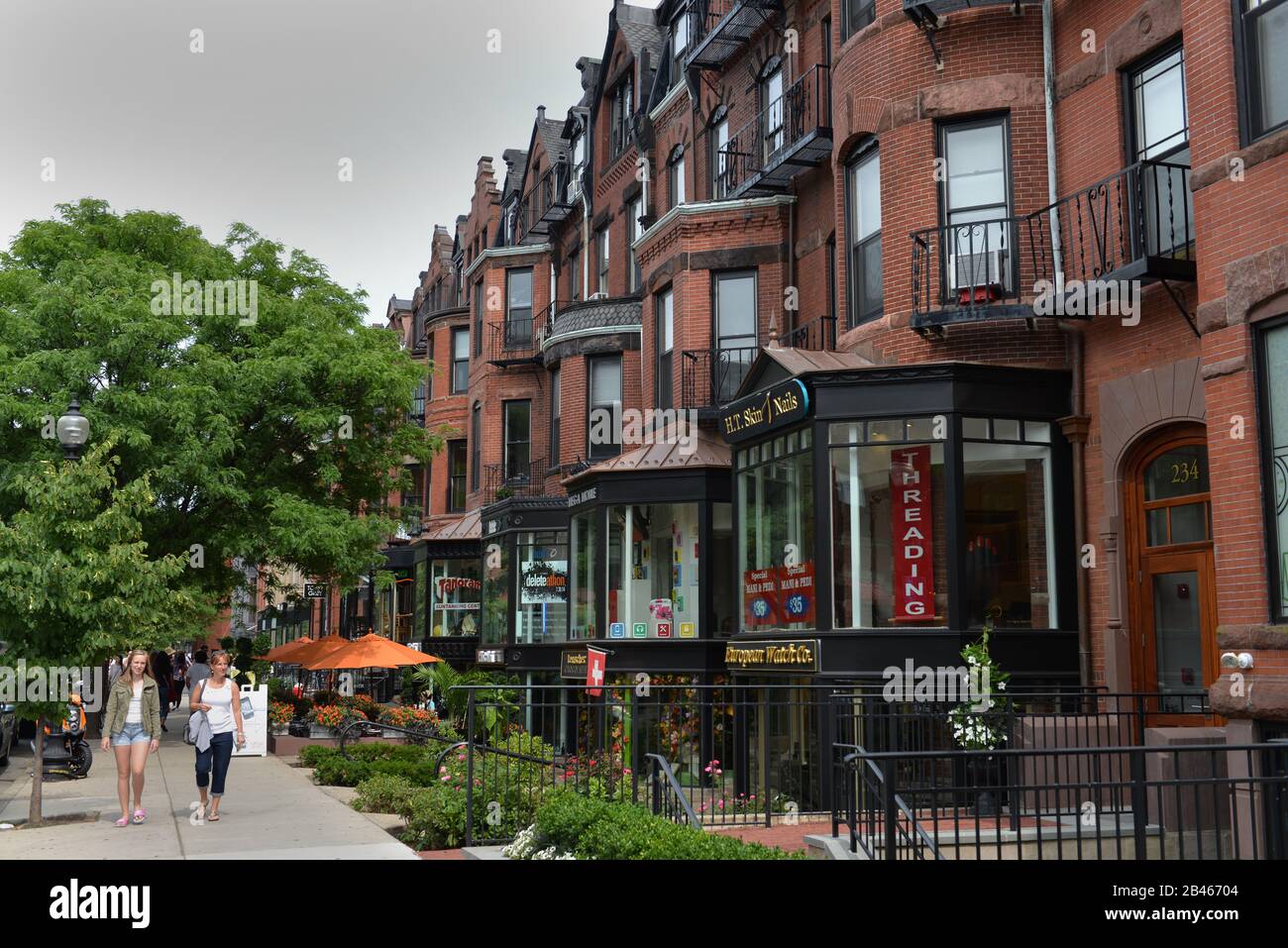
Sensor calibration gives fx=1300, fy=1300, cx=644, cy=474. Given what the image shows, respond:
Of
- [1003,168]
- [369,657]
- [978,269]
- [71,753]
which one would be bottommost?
[71,753]

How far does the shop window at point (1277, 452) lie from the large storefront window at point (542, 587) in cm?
1757

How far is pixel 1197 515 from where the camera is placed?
516 inches

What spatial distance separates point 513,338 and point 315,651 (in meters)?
11.2

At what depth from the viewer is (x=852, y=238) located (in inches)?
696

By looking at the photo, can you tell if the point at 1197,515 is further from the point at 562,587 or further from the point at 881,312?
the point at 562,587

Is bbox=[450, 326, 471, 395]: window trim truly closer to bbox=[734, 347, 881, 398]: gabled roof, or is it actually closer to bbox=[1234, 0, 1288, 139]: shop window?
bbox=[734, 347, 881, 398]: gabled roof

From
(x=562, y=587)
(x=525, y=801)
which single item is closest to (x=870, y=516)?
(x=525, y=801)

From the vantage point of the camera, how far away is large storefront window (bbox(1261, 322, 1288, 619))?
10.2m

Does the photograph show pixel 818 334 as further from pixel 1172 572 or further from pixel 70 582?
pixel 70 582

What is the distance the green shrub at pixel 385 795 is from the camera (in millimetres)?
15484

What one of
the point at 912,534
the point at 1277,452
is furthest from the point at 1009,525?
the point at 1277,452

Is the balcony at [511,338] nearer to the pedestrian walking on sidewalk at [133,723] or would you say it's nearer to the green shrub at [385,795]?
the green shrub at [385,795]

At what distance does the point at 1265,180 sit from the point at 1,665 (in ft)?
44.6

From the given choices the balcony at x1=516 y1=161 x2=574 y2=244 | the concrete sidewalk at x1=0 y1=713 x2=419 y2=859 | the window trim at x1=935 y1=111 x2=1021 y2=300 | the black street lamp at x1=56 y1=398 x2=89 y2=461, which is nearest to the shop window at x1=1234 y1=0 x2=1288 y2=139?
the window trim at x1=935 y1=111 x2=1021 y2=300
